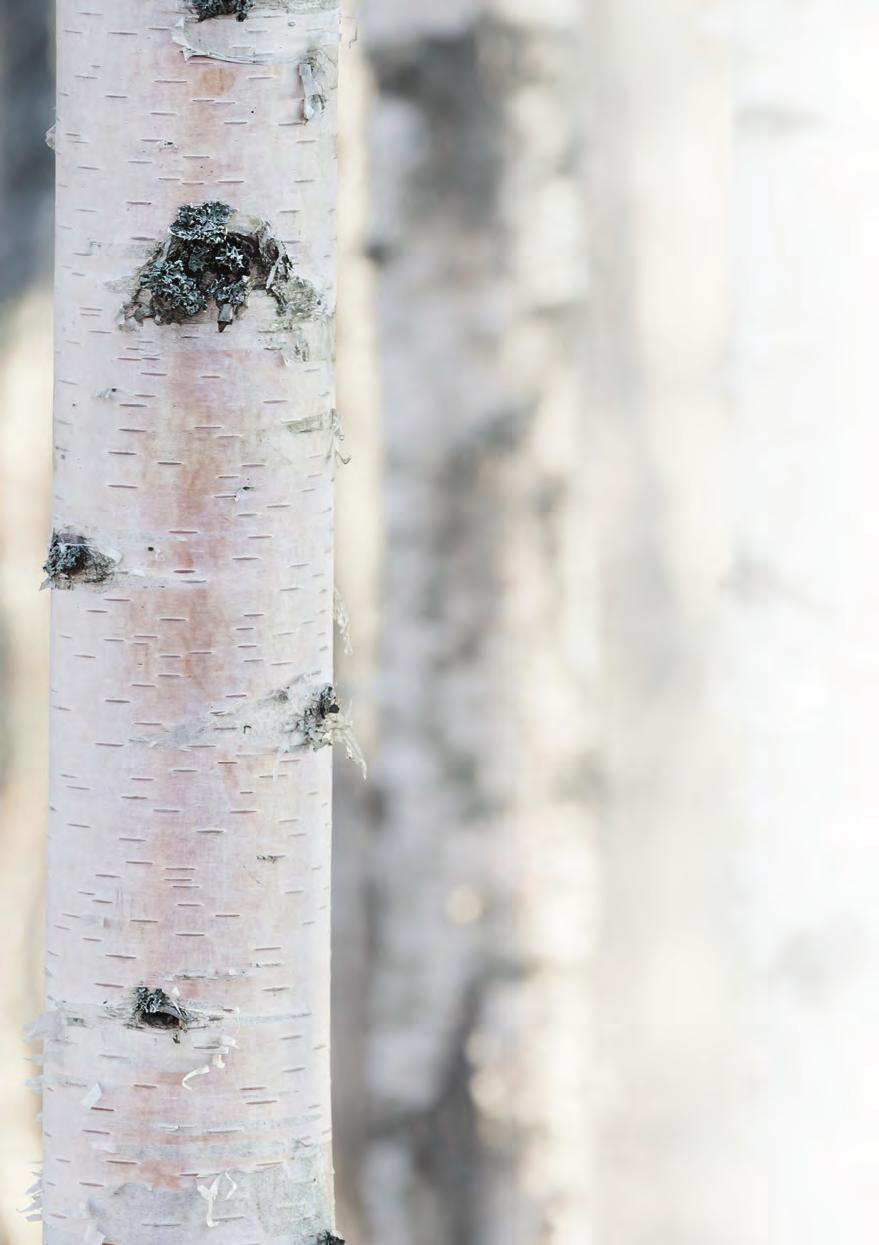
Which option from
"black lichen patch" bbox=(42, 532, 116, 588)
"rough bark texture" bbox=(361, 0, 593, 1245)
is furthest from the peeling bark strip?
"rough bark texture" bbox=(361, 0, 593, 1245)

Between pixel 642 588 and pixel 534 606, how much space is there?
0.29ft

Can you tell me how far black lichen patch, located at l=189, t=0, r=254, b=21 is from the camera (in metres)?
0.69

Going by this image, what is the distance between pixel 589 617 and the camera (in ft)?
4.32

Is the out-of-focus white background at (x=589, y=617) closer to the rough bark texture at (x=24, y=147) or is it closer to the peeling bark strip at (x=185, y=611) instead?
the rough bark texture at (x=24, y=147)

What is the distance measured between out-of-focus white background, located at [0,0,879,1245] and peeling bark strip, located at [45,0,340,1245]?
22.1 inches

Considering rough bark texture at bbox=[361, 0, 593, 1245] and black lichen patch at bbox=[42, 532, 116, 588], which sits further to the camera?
rough bark texture at bbox=[361, 0, 593, 1245]

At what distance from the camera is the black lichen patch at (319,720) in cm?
73

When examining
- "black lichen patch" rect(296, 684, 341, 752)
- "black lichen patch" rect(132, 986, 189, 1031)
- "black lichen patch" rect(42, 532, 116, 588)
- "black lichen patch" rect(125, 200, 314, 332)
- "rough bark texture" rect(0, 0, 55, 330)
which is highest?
"rough bark texture" rect(0, 0, 55, 330)

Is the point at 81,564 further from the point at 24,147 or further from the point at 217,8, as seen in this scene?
the point at 24,147

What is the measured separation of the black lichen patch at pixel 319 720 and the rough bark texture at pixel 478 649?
56 centimetres

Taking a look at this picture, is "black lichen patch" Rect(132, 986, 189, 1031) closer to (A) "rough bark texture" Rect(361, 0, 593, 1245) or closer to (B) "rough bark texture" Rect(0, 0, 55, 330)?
(A) "rough bark texture" Rect(361, 0, 593, 1245)

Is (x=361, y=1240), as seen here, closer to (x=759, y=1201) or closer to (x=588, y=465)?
(x=759, y=1201)

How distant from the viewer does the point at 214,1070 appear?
723mm

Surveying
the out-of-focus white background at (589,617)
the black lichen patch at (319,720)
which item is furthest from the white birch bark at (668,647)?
the black lichen patch at (319,720)
